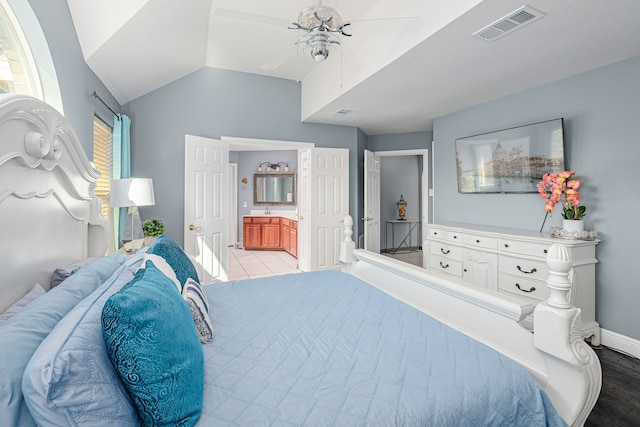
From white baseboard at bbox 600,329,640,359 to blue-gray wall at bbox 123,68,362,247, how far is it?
4127mm

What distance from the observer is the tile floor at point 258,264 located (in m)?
5.27

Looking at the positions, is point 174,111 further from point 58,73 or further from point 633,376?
point 633,376

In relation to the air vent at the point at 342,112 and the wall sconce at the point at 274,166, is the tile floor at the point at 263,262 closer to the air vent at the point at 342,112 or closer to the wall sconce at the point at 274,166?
the wall sconce at the point at 274,166

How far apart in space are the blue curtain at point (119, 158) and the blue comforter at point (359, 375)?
A: 7.53ft

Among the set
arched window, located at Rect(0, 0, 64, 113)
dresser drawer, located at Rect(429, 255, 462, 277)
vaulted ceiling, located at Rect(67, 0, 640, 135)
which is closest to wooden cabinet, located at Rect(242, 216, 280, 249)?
vaulted ceiling, located at Rect(67, 0, 640, 135)

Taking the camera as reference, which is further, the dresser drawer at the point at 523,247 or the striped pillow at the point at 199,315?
the dresser drawer at the point at 523,247

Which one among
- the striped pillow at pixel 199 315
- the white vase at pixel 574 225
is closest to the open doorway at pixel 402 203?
the white vase at pixel 574 225

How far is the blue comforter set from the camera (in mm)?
998

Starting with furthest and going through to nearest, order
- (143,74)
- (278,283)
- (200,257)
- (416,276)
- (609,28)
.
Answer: (200,257), (143,74), (278,283), (609,28), (416,276)

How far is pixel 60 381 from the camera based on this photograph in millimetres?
712

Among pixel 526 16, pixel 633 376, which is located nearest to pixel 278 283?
pixel 526 16

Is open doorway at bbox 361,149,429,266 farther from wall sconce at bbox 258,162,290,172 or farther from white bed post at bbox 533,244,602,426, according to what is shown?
white bed post at bbox 533,244,602,426

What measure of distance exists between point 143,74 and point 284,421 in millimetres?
3776

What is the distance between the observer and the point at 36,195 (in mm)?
1368
